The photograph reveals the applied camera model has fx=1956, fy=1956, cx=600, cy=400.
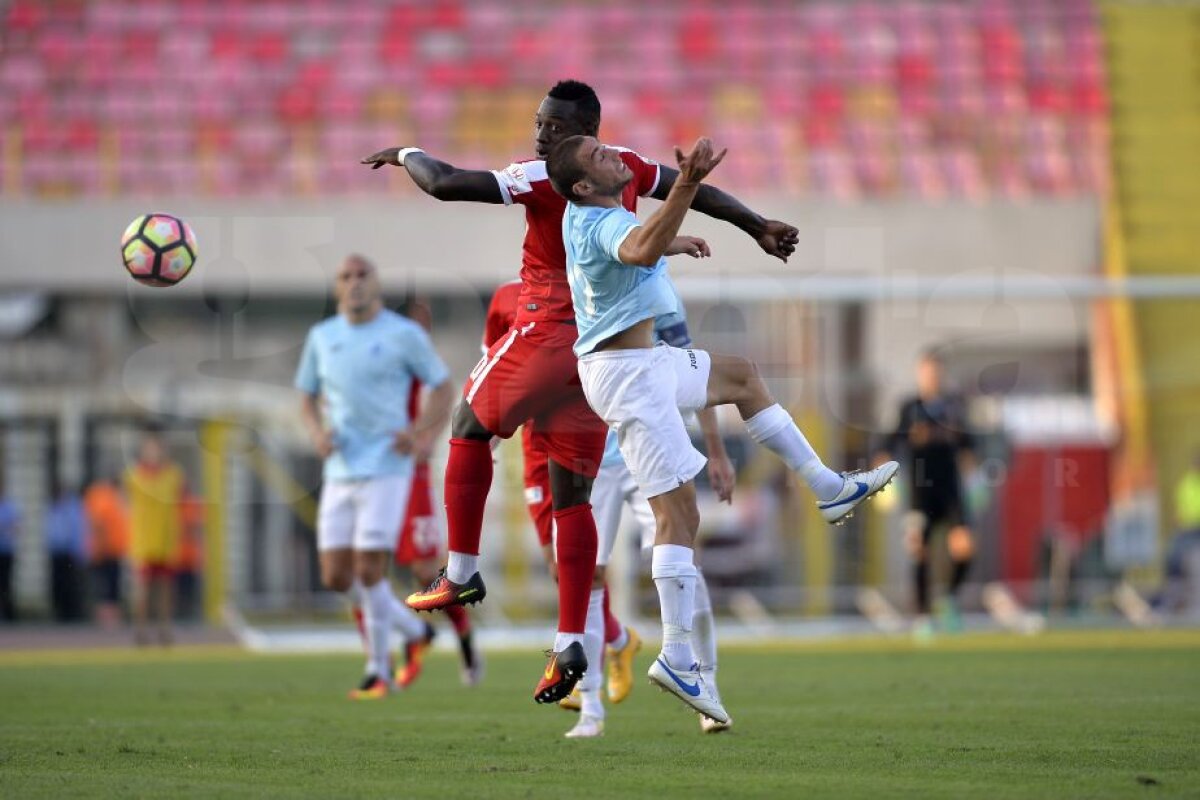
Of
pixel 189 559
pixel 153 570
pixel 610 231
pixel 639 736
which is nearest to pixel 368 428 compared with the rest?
pixel 639 736

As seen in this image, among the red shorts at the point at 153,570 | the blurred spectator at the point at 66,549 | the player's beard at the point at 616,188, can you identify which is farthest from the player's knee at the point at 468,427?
the blurred spectator at the point at 66,549

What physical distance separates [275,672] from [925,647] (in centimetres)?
482

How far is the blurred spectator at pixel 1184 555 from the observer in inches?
715

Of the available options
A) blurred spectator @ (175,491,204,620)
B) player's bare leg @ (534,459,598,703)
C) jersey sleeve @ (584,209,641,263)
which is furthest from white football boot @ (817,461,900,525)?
blurred spectator @ (175,491,204,620)

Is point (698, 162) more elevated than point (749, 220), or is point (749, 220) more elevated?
point (698, 162)

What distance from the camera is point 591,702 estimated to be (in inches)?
306

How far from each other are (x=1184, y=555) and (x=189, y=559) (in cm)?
963

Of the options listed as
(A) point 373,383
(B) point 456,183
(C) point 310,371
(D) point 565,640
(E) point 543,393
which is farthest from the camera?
(C) point 310,371

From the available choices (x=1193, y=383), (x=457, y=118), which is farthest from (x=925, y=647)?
(x=457, y=118)

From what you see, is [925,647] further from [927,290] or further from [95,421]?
[95,421]

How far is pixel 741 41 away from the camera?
2366cm

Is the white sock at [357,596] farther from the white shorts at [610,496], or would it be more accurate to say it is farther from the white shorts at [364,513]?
the white shorts at [610,496]

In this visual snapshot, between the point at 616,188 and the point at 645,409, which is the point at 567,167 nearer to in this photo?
the point at 616,188

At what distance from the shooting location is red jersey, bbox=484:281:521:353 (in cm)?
844
